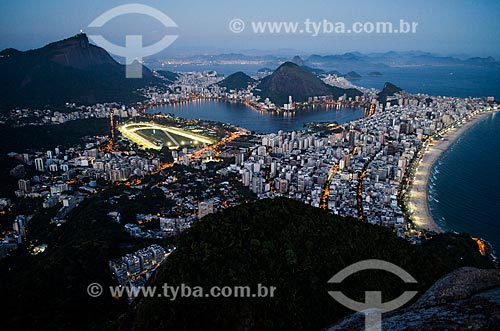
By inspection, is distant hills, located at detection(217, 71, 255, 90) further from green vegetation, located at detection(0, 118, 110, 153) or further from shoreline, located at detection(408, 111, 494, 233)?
shoreline, located at detection(408, 111, 494, 233)

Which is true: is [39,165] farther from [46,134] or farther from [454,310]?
[454,310]

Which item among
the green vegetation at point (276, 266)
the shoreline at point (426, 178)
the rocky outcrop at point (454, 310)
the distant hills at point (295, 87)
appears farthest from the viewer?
the distant hills at point (295, 87)

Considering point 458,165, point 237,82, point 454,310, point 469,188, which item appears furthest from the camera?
point 237,82

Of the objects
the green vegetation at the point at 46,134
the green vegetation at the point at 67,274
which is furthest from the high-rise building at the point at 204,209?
the green vegetation at the point at 46,134

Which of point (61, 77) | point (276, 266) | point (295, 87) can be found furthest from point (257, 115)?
point (276, 266)

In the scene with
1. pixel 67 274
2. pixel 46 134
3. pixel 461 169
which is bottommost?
pixel 67 274

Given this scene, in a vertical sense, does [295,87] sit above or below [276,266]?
above

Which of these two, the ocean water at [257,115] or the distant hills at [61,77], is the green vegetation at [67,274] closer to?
the ocean water at [257,115]
